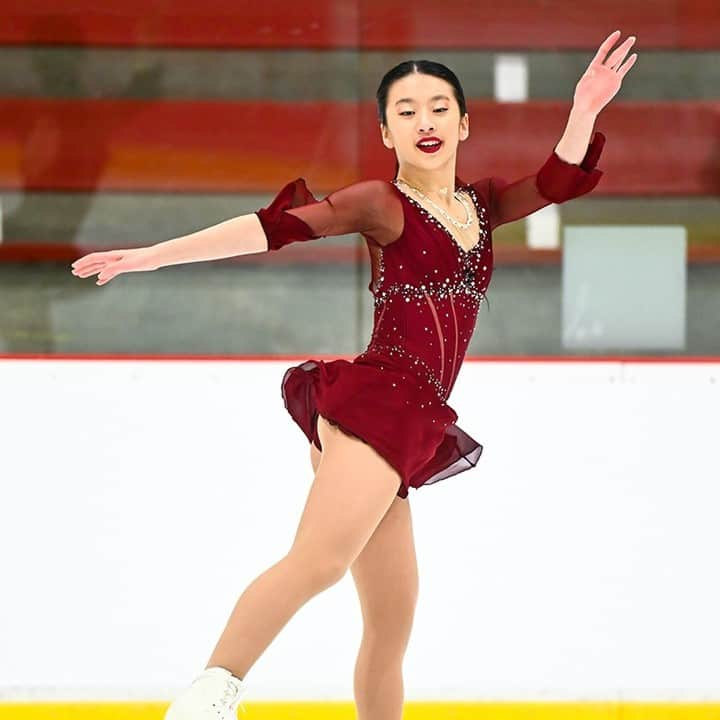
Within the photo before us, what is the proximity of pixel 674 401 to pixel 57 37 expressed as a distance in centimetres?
184

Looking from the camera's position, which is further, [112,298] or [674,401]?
[112,298]

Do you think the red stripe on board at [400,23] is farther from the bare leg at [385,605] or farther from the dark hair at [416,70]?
the bare leg at [385,605]

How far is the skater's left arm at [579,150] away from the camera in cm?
203

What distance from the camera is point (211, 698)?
173cm

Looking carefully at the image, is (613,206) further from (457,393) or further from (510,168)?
(457,393)

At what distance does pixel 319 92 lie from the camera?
3.47 m

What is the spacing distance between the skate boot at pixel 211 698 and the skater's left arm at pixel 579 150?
2.93 feet

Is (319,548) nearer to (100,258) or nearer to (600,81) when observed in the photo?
(100,258)

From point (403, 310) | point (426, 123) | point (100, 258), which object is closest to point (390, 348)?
point (403, 310)

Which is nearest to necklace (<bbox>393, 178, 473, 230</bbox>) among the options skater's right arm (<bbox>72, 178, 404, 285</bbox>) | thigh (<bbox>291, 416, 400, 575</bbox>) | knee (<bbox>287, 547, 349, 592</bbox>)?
skater's right arm (<bbox>72, 178, 404, 285</bbox>)

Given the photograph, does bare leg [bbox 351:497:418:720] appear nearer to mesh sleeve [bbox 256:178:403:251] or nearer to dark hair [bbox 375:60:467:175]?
mesh sleeve [bbox 256:178:403:251]

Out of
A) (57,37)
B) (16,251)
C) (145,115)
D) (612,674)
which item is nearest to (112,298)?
(16,251)

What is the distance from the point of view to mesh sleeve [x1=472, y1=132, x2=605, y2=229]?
2.06m

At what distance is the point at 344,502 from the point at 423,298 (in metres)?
0.35
